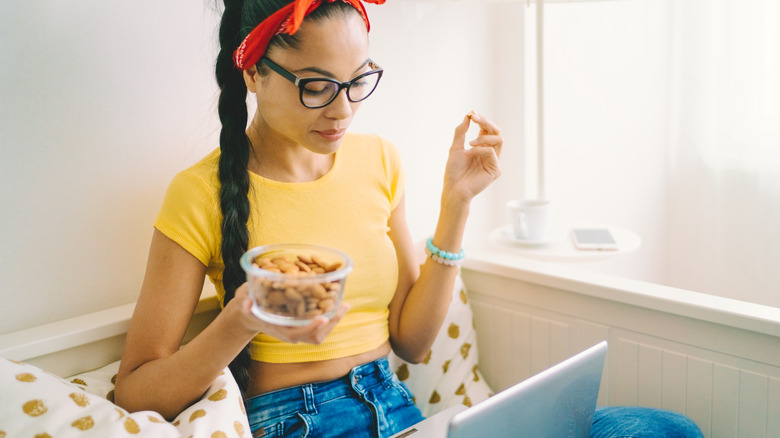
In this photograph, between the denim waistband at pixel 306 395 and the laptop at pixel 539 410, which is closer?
the laptop at pixel 539 410

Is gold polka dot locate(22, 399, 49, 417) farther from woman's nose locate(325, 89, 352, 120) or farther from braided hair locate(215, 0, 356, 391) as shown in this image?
woman's nose locate(325, 89, 352, 120)

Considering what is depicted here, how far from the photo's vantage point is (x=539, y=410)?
86 cm

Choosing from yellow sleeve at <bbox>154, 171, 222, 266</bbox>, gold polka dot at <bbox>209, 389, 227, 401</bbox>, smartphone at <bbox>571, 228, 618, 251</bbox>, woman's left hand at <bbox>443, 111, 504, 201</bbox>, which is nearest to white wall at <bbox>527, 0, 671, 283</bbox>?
smartphone at <bbox>571, 228, 618, 251</bbox>

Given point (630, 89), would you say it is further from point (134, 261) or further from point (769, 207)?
point (134, 261)

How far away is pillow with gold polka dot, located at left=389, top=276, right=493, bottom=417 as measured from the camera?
1.46m

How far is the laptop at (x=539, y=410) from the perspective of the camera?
0.77 m

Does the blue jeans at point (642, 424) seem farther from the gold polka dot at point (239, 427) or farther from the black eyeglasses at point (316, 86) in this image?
the black eyeglasses at point (316, 86)

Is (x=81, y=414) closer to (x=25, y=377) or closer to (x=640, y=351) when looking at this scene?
(x=25, y=377)

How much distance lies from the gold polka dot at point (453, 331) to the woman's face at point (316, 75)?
655 mm

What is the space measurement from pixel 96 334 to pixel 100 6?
0.59 m

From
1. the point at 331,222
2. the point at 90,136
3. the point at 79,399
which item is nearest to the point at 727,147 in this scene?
the point at 331,222

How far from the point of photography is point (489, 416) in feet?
2.55

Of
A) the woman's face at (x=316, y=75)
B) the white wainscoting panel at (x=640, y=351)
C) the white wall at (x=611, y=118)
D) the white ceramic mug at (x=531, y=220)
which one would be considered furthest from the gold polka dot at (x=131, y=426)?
the white wall at (x=611, y=118)

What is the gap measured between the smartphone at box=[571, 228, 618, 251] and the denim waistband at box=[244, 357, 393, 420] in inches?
32.3
